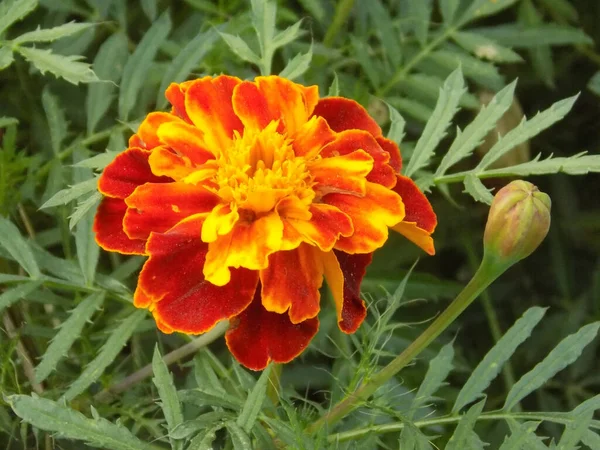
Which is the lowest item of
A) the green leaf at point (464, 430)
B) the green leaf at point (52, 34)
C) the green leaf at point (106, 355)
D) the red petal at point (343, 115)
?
the green leaf at point (106, 355)

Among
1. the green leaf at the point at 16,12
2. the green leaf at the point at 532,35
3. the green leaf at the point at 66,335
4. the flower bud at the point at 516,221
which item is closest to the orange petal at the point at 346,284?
the flower bud at the point at 516,221

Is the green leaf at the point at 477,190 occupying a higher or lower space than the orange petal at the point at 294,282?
higher

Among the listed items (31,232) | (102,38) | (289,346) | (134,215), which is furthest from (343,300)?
(102,38)

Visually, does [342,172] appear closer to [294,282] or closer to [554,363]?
[294,282]

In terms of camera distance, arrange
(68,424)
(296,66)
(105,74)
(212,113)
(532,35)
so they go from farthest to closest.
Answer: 1. (532,35)
2. (105,74)
3. (296,66)
4. (212,113)
5. (68,424)

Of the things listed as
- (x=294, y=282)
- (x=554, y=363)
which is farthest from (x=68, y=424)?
(x=554, y=363)

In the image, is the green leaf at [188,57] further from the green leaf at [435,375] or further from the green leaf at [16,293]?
the green leaf at [435,375]
